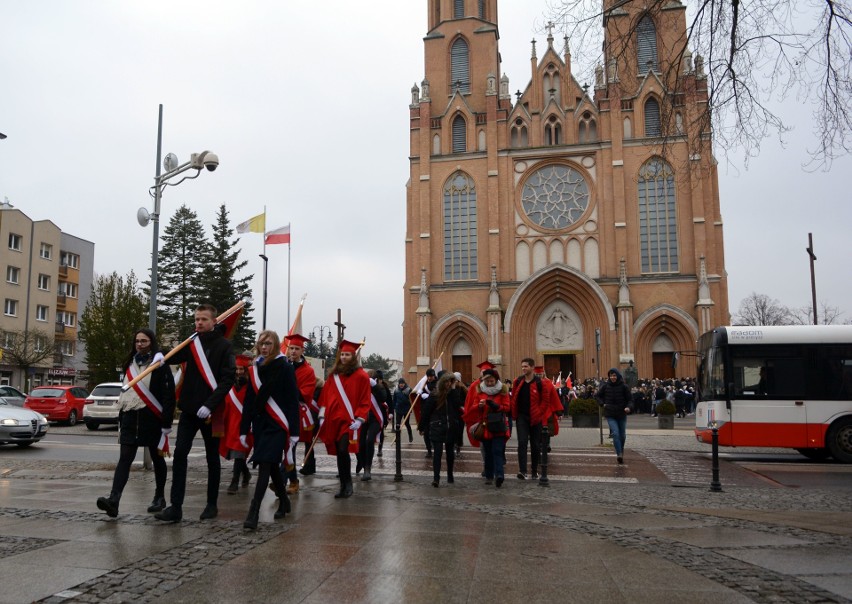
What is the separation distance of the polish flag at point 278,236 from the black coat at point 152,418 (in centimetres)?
2543

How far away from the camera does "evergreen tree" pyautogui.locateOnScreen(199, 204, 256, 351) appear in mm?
52000

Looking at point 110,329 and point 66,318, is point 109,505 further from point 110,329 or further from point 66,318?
point 66,318

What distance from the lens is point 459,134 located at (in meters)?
46.5

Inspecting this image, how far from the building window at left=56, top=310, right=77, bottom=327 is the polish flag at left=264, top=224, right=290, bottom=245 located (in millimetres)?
34316

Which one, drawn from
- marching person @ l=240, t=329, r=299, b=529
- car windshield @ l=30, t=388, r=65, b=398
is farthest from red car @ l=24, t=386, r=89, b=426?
marching person @ l=240, t=329, r=299, b=529

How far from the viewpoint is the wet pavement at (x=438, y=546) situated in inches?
186

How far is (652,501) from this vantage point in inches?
359

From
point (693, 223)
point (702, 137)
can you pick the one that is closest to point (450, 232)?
point (693, 223)

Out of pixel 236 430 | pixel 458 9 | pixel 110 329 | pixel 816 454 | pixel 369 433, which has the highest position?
pixel 458 9

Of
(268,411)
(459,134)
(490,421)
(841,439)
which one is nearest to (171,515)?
(268,411)

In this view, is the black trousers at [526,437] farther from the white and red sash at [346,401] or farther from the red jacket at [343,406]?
the white and red sash at [346,401]

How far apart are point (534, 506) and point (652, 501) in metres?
1.77

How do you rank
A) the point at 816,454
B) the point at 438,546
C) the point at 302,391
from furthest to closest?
the point at 816,454 < the point at 302,391 < the point at 438,546

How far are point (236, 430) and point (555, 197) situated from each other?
38.8m
